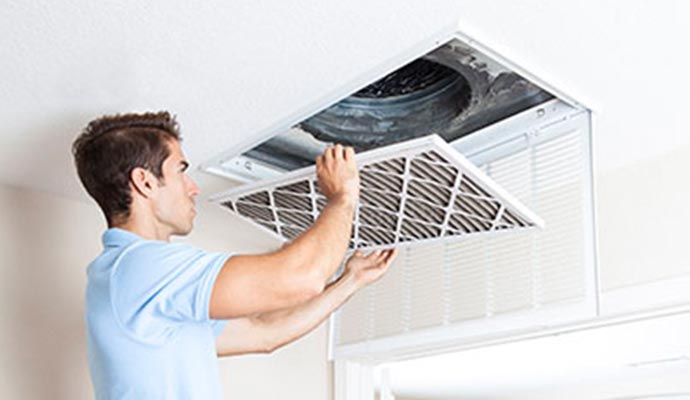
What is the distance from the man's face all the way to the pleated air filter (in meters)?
0.18

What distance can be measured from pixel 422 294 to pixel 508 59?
2.77 ft

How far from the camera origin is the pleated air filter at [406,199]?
4.97ft

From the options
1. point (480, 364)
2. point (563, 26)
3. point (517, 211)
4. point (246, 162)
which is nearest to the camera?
point (563, 26)

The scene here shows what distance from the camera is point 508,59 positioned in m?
1.56

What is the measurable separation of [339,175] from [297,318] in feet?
1.61

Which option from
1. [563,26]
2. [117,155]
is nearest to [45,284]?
[117,155]

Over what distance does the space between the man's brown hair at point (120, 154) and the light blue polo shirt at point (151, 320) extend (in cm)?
6

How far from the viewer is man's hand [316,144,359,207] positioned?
57.8 inches

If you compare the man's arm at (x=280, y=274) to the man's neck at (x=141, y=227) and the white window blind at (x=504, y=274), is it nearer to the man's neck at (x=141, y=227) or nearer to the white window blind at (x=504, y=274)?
the man's neck at (x=141, y=227)

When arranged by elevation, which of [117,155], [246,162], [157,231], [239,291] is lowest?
[239,291]

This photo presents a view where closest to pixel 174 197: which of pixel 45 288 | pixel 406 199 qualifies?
pixel 406 199

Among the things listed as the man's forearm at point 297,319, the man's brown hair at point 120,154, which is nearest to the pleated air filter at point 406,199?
the man's forearm at point 297,319

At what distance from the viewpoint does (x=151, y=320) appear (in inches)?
53.7

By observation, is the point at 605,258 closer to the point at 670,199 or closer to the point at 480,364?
the point at 670,199
